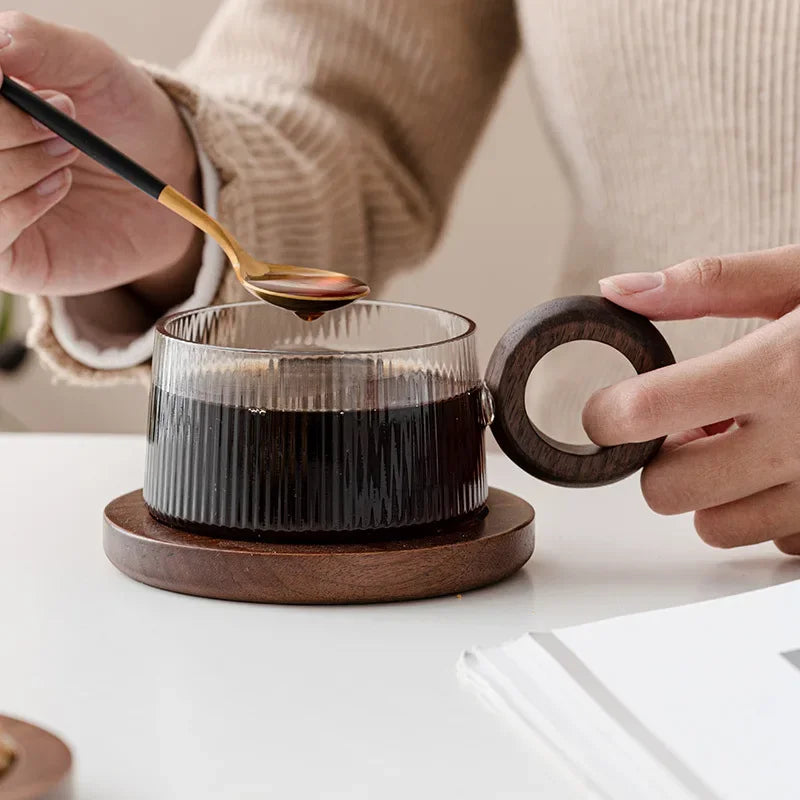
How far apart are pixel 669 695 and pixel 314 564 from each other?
0.18m

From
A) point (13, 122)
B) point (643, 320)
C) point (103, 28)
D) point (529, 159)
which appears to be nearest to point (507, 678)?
point (643, 320)

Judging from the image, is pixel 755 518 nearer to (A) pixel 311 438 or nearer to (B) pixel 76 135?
(A) pixel 311 438

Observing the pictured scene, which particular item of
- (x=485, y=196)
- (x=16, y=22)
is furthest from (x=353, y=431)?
(x=485, y=196)

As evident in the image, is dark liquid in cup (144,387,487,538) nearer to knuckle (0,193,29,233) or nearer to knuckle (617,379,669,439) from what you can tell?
knuckle (617,379,669,439)

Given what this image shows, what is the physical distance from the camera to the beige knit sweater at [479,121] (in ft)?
3.02

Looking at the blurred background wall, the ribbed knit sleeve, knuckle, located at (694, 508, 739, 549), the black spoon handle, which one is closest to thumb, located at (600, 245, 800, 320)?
knuckle, located at (694, 508, 739, 549)

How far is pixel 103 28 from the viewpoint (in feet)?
5.80

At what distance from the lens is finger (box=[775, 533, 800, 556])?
604 millimetres

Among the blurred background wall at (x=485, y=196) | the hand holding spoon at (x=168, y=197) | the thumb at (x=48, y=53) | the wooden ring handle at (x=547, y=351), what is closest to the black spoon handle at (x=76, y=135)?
the hand holding spoon at (x=168, y=197)

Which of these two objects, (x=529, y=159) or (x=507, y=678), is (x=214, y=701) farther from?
(x=529, y=159)

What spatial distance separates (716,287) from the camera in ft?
1.86

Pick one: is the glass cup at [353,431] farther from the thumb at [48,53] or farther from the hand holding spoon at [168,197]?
the thumb at [48,53]

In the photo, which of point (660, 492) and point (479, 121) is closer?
point (660, 492)

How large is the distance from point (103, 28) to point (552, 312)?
1.42m
